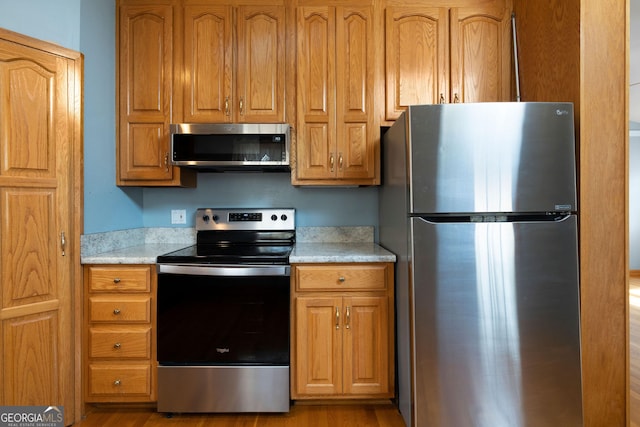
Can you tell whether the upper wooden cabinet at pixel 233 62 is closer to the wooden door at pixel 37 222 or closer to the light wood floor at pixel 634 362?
the wooden door at pixel 37 222

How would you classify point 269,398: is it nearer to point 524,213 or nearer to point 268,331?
point 268,331

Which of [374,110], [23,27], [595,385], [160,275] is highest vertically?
[23,27]

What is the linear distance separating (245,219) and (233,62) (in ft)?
3.32

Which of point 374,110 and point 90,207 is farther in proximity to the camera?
point 374,110

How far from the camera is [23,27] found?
1672mm

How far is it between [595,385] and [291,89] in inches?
→ 88.0

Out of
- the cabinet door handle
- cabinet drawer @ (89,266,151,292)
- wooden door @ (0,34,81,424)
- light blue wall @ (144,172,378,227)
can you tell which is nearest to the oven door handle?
cabinet drawer @ (89,266,151,292)

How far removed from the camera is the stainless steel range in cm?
180

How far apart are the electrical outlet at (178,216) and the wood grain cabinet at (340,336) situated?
1.07m

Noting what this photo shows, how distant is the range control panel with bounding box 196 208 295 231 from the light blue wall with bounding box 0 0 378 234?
0.08 metres

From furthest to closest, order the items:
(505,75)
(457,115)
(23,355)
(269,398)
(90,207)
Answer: (505,75) → (90,207) → (269,398) → (23,355) → (457,115)

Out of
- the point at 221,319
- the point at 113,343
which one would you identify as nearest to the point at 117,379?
the point at 113,343

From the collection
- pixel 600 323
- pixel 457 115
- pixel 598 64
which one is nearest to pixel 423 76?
pixel 457 115

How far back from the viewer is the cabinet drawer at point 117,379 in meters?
1.82
